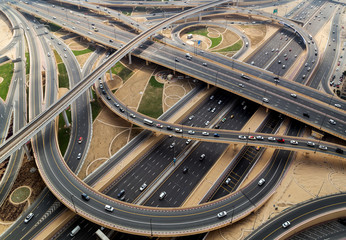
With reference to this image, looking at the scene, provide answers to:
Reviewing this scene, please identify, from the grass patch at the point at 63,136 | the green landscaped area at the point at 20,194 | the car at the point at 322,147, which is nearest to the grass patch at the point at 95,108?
the grass patch at the point at 63,136

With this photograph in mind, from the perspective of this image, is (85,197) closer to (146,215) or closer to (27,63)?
(146,215)

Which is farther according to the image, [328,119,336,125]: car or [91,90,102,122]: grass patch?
[91,90,102,122]: grass patch

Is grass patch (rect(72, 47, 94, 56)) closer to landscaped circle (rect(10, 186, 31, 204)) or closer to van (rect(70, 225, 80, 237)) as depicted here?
landscaped circle (rect(10, 186, 31, 204))

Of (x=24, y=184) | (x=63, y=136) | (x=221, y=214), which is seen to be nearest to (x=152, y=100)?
(x=63, y=136)

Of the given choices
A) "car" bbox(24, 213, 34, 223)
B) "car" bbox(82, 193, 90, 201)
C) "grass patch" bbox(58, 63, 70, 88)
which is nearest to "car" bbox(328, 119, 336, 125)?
"car" bbox(82, 193, 90, 201)

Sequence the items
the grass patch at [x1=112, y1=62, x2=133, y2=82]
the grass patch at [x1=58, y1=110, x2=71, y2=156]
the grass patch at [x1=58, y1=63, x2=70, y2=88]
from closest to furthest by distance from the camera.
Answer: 1. the grass patch at [x1=58, y1=110, x2=71, y2=156]
2. the grass patch at [x1=58, y1=63, x2=70, y2=88]
3. the grass patch at [x1=112, y1=62, x2=133, y2=82]

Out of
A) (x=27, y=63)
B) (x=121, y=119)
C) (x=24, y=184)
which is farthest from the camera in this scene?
(x=27, y=63)

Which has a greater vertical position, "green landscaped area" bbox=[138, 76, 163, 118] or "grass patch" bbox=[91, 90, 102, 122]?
"green landscaped area" bbox=[138, 76, 163, 118]

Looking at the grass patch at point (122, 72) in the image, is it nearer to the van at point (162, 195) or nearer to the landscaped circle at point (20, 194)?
the van at point (162, 195)

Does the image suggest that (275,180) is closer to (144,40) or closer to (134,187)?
(134,187)
